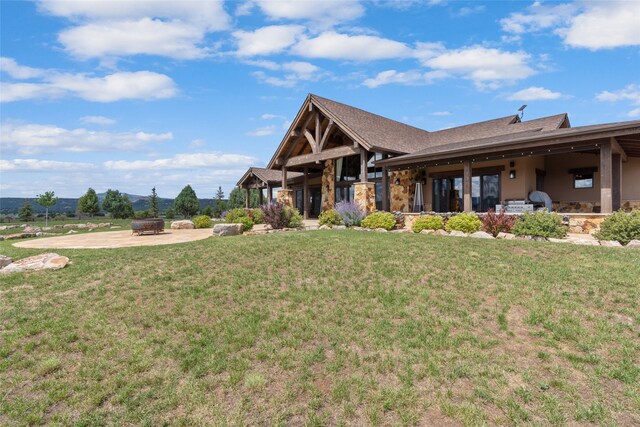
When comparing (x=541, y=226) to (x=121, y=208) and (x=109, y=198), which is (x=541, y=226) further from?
(x=109, y=198)

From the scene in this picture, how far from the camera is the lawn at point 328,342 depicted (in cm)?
372

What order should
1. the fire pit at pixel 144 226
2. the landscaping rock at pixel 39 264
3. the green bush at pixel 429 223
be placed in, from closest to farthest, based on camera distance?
the landscaping rock at pixel 39 264
the green bush at pixel 429 223
the fire pit at pixel 144 226

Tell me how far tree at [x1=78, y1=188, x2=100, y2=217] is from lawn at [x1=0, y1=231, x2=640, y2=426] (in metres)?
40.0

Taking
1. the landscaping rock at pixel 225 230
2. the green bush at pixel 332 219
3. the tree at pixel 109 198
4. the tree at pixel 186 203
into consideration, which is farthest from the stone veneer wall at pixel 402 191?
the tree at pixel 109 198

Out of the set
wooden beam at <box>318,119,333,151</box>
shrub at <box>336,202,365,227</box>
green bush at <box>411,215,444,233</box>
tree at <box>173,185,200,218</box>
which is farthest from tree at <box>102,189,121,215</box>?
green bush at <box>411,215,444,233</box>

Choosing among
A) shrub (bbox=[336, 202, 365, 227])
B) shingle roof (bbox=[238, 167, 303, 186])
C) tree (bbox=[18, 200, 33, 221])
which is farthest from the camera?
tree (bbox=[18, 200, 33, 221])

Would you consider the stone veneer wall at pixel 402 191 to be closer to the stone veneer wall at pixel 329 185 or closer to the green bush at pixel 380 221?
the stone veneer wall at pixel 329 185

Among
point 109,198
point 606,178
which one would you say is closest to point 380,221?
point 606,178

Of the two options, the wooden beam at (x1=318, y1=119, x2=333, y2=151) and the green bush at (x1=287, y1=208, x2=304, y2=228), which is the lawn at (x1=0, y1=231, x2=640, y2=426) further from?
the wooden beam at (x1=318, y1=119, x2=333, y2=151)

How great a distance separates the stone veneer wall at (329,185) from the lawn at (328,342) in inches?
576

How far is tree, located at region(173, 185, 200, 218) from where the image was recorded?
43.2m

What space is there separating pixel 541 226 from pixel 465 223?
2362 mm

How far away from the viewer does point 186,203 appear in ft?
142

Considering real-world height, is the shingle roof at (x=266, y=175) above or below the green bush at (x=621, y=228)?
above
